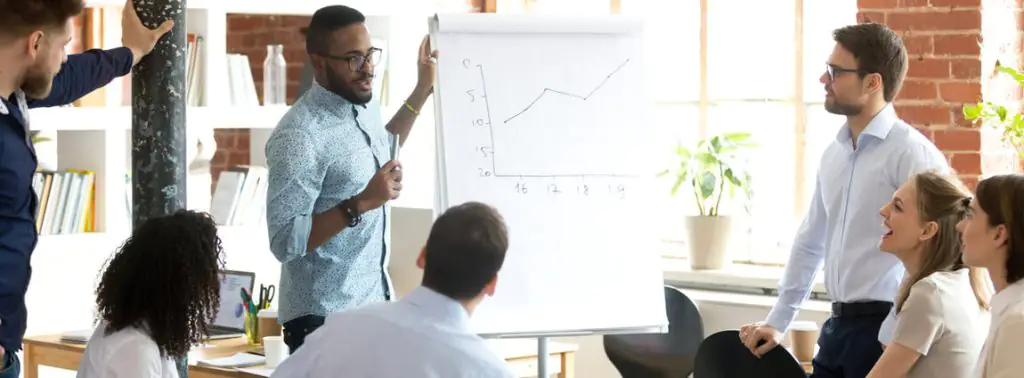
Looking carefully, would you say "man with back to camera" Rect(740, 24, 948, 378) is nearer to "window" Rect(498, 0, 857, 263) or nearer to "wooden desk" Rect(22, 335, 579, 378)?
"wooden desk" Rect(22, 335, 579, 378)

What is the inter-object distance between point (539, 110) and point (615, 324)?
584 mm

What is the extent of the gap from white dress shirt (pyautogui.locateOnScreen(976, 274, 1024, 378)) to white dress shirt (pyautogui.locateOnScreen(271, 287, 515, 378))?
1.10m

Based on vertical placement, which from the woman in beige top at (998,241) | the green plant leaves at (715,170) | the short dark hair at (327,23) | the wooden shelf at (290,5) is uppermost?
the wooden shelf at (290,5)

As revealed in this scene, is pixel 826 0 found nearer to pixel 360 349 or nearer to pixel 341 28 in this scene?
pixel 341 28

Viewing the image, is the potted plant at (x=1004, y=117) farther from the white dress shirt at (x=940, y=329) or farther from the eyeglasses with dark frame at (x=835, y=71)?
the white dress shirt at (x=940, y=329)

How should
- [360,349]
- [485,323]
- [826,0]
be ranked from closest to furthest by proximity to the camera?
1. [360,349]
2. [485,323]
3. [826,0]

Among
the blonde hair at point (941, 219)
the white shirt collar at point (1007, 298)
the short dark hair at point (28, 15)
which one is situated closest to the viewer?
the short dark hair at point (28, 15)

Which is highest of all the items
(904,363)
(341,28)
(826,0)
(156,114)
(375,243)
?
(826,0)

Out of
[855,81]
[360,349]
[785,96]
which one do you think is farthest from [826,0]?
[360,349]

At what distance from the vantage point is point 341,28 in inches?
120

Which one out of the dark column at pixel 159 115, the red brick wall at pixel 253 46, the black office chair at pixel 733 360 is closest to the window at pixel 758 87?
the red brick wall at pixel 253 46

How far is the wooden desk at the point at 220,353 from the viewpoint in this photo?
404cm

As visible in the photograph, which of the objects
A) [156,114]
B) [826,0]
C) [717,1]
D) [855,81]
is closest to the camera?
[156,114]

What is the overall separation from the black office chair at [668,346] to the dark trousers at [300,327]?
1.85 m
